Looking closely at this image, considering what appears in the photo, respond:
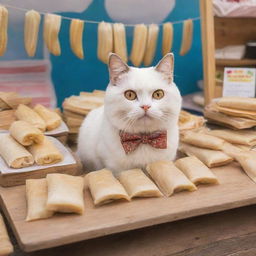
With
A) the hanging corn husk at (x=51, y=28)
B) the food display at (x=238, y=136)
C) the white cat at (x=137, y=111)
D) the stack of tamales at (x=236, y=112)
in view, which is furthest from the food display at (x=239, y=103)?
the hanging corn husk at (x=51, y=28)

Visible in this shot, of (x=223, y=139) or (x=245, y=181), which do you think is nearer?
(x=245, y=181)

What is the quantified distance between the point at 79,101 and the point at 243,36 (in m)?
1.16

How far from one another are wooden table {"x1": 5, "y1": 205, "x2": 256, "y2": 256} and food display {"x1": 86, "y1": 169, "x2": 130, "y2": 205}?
0.15 meters

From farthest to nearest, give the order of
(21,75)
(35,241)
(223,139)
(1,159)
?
1. (21,75)
2. (223,139)
3. (1,159)
4. (35,241)

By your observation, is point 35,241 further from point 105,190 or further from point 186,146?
point 186,146

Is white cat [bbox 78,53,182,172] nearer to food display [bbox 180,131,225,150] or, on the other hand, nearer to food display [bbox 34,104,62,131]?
food display [bbox 180,131,225,150]

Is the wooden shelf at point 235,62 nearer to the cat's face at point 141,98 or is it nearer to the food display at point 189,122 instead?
the food display at point 189,122

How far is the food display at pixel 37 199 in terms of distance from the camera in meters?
1.16

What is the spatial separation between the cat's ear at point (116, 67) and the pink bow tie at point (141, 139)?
0.20 metres

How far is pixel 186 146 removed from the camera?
1742 mm

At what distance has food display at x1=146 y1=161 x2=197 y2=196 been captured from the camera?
4.30 feet

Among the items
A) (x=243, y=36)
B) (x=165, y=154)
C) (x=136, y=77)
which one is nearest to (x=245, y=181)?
(x=165, y=154)

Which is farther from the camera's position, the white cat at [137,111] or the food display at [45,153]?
the food display at [45,153]

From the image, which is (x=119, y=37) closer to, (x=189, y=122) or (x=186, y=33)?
(x=186, y=33)
